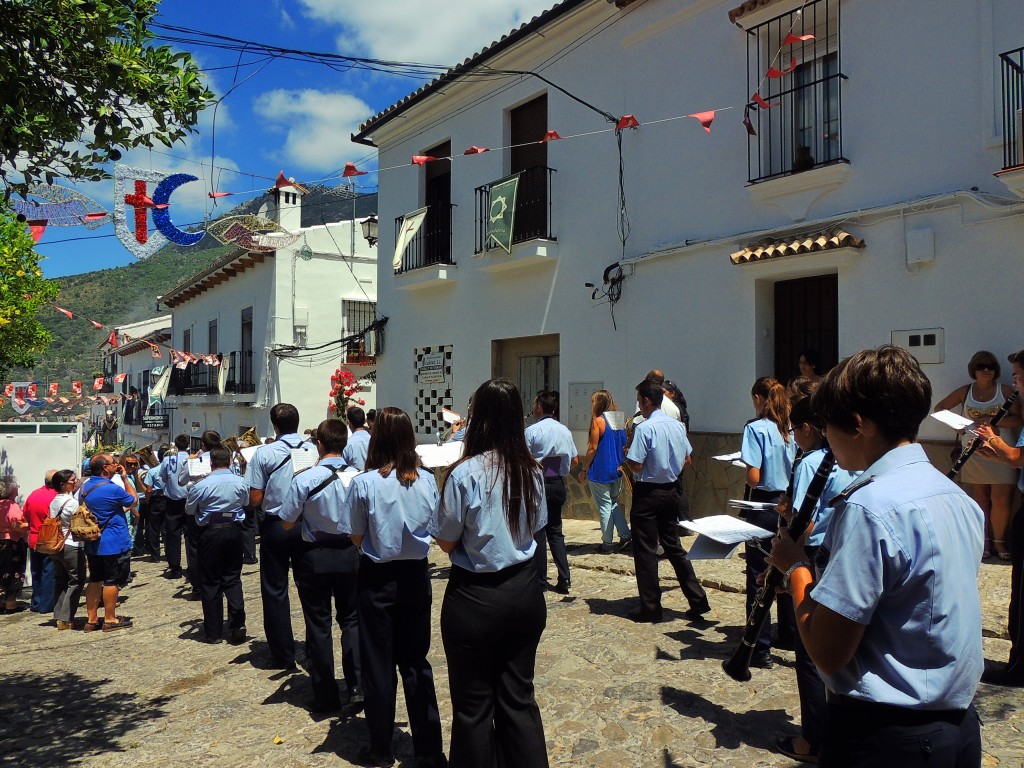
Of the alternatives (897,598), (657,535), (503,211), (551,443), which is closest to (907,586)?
(897,598)

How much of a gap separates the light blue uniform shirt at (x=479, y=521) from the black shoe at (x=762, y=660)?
2.25 meters

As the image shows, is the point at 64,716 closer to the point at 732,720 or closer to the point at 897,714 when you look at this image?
the point at 732,720

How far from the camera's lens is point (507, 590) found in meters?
3.23

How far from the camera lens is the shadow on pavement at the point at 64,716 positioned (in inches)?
181

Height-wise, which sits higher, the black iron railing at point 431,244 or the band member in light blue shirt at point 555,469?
the black iron railing at point 431,244

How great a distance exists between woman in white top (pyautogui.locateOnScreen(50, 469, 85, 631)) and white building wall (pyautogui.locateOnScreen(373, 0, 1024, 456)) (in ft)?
19.8

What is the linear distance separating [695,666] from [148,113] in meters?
4.58

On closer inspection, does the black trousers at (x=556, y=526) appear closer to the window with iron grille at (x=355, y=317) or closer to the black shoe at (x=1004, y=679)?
the black shoe at (x=1004, y=679)

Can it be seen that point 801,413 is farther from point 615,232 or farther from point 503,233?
point 503,233

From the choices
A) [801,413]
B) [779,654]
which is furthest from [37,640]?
[801,413]

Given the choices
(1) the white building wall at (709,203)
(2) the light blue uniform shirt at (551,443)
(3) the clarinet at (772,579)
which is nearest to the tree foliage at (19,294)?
(1) the white building wall at (709,203)

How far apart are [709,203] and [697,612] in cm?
502

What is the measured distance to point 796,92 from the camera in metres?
8.43

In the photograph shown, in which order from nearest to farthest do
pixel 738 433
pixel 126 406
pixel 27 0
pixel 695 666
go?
pixel 27 0 < pixel 695 666 < pixel 738 433 < pixel 126 406
